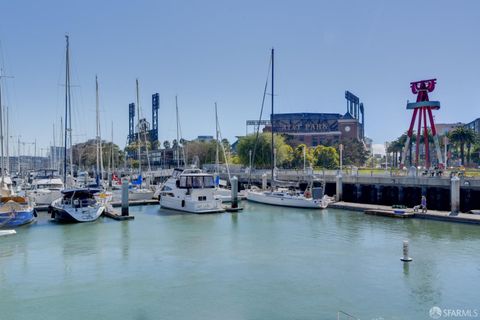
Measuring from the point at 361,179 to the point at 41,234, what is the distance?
35710 millimetres

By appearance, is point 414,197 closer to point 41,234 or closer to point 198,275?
point 198,275

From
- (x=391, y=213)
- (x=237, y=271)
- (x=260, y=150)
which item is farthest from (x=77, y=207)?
(x=260, y=150)

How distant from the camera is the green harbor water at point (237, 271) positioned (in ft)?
59.1

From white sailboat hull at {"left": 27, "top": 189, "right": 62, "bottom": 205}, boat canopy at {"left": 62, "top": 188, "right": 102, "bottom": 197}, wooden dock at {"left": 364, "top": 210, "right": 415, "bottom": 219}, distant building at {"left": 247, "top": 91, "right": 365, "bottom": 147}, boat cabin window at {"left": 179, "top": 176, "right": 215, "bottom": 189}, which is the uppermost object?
distant building at {"left": 247, "top": 91, "right": 365, "bottom": 147}

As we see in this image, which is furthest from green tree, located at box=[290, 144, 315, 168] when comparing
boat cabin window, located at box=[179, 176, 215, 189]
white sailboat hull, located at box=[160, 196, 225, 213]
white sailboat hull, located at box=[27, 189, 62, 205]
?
white sailboat hull, located at box=[27, 189, 62, 205]

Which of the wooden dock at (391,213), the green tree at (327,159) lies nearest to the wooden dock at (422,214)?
the wooden dock at (391,213)

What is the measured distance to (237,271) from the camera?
2350 centimetres

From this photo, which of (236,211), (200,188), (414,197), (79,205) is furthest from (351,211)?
(79,205)

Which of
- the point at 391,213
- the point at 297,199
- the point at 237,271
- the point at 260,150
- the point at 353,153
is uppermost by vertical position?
the point at 353,153

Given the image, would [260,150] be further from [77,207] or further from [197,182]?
[77,207]

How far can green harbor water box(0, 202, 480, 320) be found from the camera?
18.0m

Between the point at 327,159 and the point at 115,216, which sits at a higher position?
the point at 327,159

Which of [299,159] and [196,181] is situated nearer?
[196,181]

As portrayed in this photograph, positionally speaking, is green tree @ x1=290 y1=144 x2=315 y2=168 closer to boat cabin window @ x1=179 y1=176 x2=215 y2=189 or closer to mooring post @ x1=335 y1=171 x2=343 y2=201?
mooring post @ x1=335 y1=171 x2=343 y2=201
